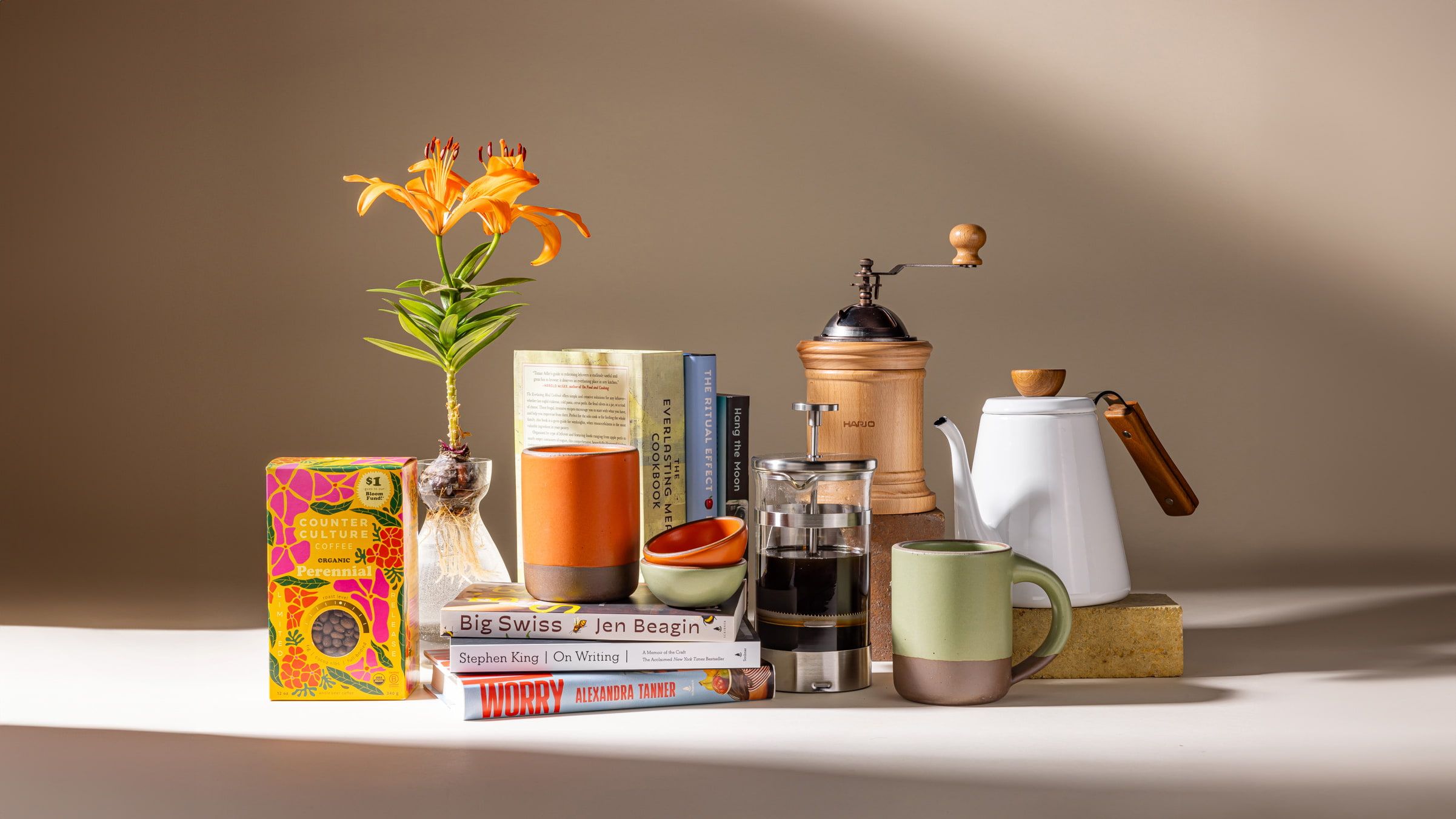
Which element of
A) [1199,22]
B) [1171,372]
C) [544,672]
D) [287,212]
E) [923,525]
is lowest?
[544,672]

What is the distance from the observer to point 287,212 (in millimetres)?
2191

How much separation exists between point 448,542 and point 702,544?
28 centimetres

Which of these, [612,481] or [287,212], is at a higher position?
[287,212]

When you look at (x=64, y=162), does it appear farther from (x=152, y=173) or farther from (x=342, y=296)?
(x=342, y=296)

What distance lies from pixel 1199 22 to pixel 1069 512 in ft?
3.73

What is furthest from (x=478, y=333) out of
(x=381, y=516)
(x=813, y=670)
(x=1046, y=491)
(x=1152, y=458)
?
(x=1152, y=458)

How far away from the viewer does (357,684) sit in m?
1.24

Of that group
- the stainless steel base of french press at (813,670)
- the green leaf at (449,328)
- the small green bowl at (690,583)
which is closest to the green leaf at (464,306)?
the green leaf at (449,328)

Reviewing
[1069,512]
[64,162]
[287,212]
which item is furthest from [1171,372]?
[64,162]

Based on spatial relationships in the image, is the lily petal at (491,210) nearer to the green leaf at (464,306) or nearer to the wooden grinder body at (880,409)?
the green leaf at (464,306)

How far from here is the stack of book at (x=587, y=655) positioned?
121cm

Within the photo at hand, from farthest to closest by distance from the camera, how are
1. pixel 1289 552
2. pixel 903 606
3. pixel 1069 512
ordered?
1. pixel 1289 552
2. pixel 1069 512
3. pixel 903 606

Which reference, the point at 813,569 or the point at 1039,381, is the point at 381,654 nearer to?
the point at 813,569

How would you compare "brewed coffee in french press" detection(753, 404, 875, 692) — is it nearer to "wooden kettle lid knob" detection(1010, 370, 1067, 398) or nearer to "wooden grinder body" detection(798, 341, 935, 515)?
"wooden grinder body" detection(798, 341, 935, 515)
